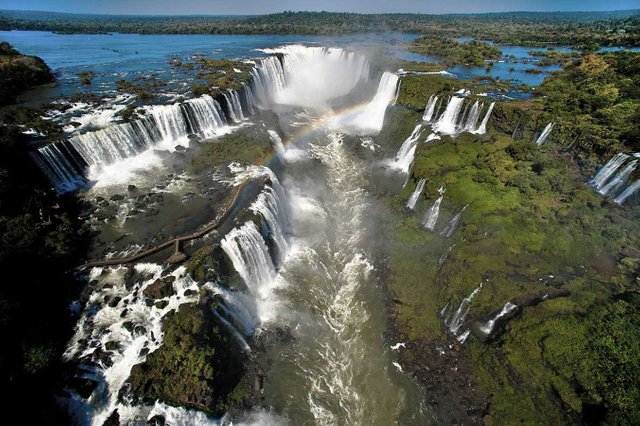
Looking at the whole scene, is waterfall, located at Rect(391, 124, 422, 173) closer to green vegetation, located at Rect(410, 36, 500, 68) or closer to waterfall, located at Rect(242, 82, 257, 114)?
waterfall, located at Rect(242, 82, 257, 114)

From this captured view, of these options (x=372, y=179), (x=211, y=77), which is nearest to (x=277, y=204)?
(x=372, y=179)

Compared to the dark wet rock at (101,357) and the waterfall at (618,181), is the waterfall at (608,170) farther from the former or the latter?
the dark wet rock at (101,357)

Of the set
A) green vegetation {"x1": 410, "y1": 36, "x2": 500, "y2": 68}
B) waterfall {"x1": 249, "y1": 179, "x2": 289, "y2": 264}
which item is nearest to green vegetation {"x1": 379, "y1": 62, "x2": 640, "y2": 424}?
waterfall {"x1": 249, "y1": 179, "x2": 289, "y2": 264}

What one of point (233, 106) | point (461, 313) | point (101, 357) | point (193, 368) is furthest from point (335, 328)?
point (233, 106)

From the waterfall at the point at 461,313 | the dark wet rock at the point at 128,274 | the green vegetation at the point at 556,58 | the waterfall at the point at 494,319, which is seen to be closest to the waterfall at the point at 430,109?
the waterfall at the point at 461,313

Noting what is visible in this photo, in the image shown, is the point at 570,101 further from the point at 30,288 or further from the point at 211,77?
the point at 30,288

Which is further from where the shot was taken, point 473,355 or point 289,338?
point 289,338
